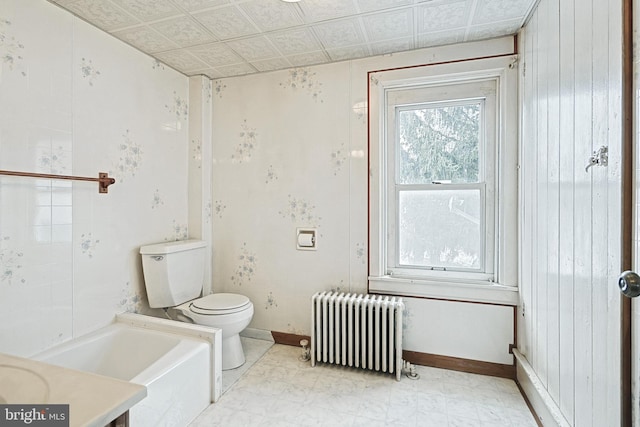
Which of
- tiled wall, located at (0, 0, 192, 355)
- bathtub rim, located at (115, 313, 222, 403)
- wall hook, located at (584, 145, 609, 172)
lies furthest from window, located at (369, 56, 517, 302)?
tiled wall, located at (0, 0, 192, 355)

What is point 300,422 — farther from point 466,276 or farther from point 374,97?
point 374,97

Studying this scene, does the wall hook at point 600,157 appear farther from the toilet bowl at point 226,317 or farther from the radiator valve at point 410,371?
the toilet bowl at point 226,317

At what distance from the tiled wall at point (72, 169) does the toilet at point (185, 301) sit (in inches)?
5.3

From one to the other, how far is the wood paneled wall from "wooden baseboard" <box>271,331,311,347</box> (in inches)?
58.3

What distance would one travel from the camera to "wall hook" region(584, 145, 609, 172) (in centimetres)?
100

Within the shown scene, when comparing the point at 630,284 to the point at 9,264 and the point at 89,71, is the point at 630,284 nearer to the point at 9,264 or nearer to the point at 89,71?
the point at 9,264

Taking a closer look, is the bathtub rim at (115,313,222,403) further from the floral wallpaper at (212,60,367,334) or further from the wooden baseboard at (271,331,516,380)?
the wooden baseboard at (271,331,516,380)

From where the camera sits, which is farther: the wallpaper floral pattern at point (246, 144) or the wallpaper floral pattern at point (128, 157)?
the wallpaper floral pattern at point (246, 144)

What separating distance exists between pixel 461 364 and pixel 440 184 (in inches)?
47.1

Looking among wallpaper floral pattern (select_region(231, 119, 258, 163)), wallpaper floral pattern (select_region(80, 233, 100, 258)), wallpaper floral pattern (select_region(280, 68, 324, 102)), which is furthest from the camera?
wallpaper floral pattern (select_region(231, 119, 258, 163))

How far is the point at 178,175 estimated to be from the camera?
2.47m

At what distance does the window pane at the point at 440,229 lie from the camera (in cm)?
215

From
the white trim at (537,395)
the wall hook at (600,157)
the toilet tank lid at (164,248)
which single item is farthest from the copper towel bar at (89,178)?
the white trim at (537,395)

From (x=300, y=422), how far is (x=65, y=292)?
1.41 m
